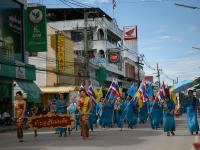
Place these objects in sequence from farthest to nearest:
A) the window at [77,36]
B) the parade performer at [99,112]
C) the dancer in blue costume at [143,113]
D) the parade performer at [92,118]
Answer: the window at [77,36], the dancer in blue costume at [143,113], the parade performer at [99,112], the parade performer at [92,118]

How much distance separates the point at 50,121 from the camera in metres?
20.3

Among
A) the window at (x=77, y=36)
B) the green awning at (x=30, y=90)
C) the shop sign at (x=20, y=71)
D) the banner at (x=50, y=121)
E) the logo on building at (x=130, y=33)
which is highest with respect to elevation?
the logo on building at (x=130, y=33)

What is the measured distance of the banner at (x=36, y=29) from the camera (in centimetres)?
3681

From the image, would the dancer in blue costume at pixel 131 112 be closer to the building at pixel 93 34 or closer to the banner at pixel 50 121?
the banner at pixel 50 121

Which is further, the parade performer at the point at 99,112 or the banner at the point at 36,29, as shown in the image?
the banner at the point at 36,29

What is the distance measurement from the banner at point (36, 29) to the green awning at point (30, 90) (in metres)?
Answer: 2.57

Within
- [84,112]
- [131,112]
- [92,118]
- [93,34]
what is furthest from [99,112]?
[93,34]

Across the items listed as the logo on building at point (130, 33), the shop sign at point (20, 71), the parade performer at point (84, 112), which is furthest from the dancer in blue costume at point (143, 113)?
the logo on building at point (130, 33)

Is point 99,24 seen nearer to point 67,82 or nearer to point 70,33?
point 70,33

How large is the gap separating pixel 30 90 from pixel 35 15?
570 centimetres

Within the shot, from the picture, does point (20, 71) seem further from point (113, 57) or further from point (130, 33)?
point (130, 33)

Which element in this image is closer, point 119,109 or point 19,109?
point 19,109

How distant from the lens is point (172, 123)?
19062mm

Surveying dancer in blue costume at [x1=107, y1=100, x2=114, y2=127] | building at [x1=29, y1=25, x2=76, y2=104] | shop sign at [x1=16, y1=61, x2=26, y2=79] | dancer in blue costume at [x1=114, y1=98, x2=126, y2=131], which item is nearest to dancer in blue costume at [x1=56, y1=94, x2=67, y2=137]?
dancer in blue costume at [x1=114, y1=98, x2=126, y2=131]
